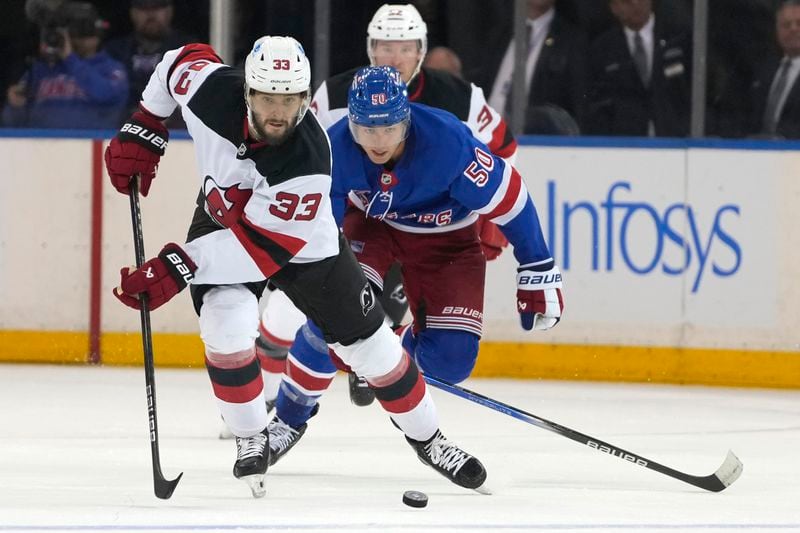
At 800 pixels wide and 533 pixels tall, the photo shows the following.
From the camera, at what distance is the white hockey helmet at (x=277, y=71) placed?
373 centimetres

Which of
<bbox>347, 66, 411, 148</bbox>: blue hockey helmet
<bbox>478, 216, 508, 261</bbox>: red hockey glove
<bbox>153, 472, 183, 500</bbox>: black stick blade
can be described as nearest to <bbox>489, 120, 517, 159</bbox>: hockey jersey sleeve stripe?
<bbox>478, 216, 508, 261</bbox>: red hockey glove

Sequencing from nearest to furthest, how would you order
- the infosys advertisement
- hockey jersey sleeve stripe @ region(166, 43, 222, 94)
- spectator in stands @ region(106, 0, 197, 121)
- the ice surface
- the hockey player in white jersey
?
1. the ice surface
2. the hockey player in white jersey
3. hockey jersey sleeve stripe @ region(166, 43, 222, 94)
4. the infosys advertisement
5. spectator in stands @ region(106, 0, 197, 121)

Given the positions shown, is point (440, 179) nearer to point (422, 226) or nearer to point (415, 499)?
point (422, 226)

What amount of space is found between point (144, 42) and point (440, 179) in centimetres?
297

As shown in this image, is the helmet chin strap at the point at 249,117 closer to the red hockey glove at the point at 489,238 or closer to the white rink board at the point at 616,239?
the red hockey glove at the point at 489,238

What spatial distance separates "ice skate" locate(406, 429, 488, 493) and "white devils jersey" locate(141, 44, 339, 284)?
56 centimetres

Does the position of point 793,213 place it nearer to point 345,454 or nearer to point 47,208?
point 345,454

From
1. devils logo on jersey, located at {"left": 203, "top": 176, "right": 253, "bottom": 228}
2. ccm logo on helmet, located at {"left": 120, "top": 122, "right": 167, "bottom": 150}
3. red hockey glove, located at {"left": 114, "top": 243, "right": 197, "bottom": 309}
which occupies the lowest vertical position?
red hockey glove, located at {"left": 114, "top": 243, "right": 197, "bottom": 309}

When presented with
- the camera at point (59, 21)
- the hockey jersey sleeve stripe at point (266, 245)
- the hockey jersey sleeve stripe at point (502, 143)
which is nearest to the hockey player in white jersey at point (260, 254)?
the hockey jersey sleeve stripe at point (266, 245)

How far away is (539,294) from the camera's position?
4.35 metres

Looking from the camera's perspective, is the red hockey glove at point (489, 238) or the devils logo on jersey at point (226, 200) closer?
the devils logo on jersey at point (226, 200)

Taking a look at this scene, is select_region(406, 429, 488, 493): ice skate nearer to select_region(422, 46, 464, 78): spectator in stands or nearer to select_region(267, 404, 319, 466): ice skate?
select_region(267, 404, 319, 466): ice skate

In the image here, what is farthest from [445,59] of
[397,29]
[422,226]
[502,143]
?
[422,226]

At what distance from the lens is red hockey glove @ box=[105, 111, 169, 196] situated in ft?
13.9
